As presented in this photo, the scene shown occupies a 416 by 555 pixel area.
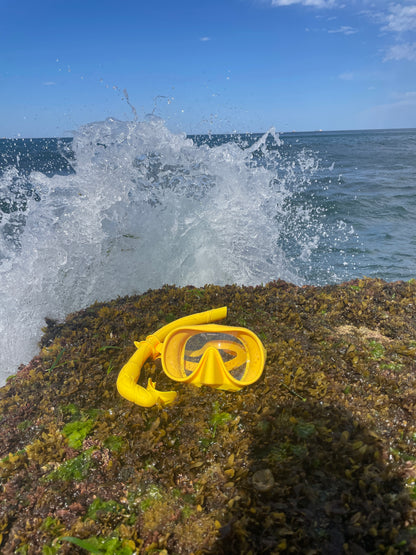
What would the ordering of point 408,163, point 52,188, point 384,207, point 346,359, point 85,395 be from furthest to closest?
1. point 408,163
2. point 384,207
3. point 52,188
4. point 346,359
5. point 85,395

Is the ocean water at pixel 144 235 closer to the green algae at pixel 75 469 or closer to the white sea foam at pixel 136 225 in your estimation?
the white sea foam at pixel 136 225

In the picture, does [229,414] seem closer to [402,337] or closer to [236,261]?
[402,337]

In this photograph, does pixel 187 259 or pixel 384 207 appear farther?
pixel 384 207

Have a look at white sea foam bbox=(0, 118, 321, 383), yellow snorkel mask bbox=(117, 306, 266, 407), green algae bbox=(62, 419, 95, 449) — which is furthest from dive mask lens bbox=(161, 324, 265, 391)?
white sea foam bbox=(0, 118, 321, 383)

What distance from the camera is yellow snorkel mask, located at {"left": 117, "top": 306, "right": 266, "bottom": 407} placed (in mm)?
2365

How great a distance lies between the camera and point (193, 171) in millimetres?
7223

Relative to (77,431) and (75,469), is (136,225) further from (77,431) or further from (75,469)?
(75,469)

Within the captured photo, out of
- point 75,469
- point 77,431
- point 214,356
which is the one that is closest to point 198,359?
point 214,356

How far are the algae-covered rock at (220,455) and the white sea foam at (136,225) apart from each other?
2.32m

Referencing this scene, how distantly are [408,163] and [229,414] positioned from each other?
83.5 feet

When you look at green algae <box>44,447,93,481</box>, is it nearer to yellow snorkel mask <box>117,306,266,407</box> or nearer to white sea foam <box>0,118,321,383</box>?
yellow snorkel mask <box>117,306,266,407</box>

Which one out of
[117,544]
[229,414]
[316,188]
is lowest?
[117,544]

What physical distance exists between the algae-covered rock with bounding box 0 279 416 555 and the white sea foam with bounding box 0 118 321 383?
2316mm

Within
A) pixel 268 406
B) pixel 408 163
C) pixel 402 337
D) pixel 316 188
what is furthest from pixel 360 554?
pixel 408 163
